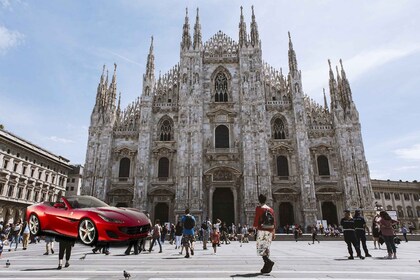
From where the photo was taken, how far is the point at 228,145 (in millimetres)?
31094

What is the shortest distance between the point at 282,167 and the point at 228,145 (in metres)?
6.41

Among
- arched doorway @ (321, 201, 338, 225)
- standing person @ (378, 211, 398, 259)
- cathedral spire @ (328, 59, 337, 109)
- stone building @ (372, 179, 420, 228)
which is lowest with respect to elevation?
standing person @ (378, 211, 398, 259)

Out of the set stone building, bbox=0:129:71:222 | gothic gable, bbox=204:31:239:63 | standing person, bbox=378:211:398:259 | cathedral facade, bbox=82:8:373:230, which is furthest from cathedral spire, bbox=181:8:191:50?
standing person, bbox=378:211:398:259

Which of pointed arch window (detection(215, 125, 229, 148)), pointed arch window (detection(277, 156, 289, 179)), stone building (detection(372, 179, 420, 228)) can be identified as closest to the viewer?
pointed arch window (detection(277, 156, 289, 179))

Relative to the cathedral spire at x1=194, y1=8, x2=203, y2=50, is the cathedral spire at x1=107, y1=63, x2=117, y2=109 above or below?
below

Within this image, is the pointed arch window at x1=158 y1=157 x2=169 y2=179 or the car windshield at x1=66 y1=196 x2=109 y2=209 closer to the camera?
the car windshield at x1=66 y1=196 x2=109 y2=209

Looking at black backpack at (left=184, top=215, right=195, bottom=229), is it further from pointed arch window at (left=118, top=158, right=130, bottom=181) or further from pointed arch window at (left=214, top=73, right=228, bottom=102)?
pointed arch window at (left=214, top=73, right=228, bottom=102)

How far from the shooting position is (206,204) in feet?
95.0

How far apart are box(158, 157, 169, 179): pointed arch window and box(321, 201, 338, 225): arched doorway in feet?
56.2

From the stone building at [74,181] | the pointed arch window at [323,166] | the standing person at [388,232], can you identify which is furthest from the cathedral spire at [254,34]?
the stone building at [74,181]

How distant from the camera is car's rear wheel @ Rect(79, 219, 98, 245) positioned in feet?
7.11

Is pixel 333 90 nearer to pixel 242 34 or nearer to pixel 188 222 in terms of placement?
pixel 242 34

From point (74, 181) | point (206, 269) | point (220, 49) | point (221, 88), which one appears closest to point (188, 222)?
point (206, 269)

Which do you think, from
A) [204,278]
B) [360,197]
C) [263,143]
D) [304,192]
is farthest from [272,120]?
[204,278]
